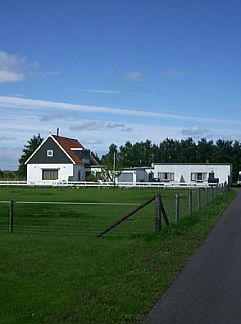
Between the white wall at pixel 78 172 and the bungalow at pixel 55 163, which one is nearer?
the bungalow at pixel 55 163

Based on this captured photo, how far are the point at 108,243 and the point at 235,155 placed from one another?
120 m

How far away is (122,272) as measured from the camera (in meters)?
10.5

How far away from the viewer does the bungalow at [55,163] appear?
278ft

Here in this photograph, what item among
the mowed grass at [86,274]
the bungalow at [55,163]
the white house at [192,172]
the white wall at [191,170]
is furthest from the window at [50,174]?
the mowed grass at [86,274]

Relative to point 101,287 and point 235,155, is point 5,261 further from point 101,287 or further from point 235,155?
point 235,155

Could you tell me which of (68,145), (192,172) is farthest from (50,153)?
(192,172)

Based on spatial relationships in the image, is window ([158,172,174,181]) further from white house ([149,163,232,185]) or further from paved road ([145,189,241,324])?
paved road ([145,189,241,324])

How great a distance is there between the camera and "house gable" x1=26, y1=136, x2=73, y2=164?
3364 inches

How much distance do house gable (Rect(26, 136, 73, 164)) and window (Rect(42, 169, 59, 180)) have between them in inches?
51.4

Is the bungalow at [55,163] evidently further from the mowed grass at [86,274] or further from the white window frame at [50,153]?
the mowed grass at [86,274]

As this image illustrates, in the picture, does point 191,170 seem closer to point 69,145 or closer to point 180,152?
point 69,145

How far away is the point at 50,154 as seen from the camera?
8594cm

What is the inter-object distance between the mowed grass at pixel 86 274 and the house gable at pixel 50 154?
227 ft

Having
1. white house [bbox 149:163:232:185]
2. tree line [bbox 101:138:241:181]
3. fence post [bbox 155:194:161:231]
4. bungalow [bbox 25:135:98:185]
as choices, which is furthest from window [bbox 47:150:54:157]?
fence post [bbox 155:194:161:231]
